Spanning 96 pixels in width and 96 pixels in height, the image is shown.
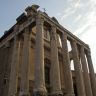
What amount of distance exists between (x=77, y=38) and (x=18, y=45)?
25.2 ft

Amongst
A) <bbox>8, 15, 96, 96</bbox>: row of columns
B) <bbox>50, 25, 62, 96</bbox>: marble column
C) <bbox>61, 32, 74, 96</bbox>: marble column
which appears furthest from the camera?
<bbox>61, 32, 74, 96</bbox>: marble column

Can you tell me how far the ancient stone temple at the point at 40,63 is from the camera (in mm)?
15156

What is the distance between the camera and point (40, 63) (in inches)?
569

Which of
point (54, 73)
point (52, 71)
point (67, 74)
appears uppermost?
point (52, 71)

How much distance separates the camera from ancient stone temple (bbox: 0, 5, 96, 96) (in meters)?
15.2

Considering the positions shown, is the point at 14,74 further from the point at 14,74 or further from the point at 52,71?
the point at 52,71

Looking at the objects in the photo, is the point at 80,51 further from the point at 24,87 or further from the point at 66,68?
the point at 24,87

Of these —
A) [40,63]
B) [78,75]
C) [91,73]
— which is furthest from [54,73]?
[91,73]

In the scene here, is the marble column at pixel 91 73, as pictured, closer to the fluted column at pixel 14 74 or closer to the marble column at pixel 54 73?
the marble column at pixel 54 73

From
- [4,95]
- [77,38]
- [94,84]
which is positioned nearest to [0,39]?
[4,95]

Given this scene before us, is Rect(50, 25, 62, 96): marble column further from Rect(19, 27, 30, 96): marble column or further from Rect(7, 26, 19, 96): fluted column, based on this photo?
Rect(7, 26, 19, 96): fluted column

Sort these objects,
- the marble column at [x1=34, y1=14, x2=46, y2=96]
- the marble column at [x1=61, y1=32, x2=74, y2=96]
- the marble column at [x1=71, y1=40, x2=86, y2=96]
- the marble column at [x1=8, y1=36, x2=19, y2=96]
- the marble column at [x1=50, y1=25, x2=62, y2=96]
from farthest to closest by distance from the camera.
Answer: the marble column at [x1=71, y1=40, x2=86, y2=96] → the marble column at [x1=8, y1=36, x2=19, y2=96] → the marble column at [x1=61, y1=32, x2=74, y2=96] → the marble column at [x1=50, y1=25, x2=62, y2=96] → the marble column at [x1=34, y1=14, x2=46, y2=96]

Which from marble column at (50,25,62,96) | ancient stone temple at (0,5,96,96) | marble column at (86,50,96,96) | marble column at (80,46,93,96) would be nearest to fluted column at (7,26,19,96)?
ancient stone temple at (0,5,96,96)

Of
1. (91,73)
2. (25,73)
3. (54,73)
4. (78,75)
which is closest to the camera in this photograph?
(54,73)
